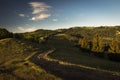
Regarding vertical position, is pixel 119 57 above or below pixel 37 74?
below

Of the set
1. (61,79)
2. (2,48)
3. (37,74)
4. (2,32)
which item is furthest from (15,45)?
(61,79)

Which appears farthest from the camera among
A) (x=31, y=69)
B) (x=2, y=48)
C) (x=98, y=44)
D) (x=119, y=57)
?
(x=98, y=44)

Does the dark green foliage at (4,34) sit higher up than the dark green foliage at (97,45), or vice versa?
the dark green foliage at (4,34)

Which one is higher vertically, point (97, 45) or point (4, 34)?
point (4, 34)

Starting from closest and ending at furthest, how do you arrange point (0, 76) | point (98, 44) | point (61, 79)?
point (61, 79) < point (0, 76) < point (98, 44)

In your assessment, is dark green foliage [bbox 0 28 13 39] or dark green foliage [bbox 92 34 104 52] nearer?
dark green foliage [bbox 0 28 13 39]

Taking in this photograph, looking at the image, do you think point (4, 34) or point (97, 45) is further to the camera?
point (97, 45)

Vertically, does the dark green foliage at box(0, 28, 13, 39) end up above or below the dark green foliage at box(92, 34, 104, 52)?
above

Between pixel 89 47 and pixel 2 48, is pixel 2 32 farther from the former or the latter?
pixel 89 47

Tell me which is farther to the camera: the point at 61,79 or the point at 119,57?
the point at 119,57

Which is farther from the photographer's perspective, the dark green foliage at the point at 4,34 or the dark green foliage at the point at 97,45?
the dark green foliage at the point at 97,45
